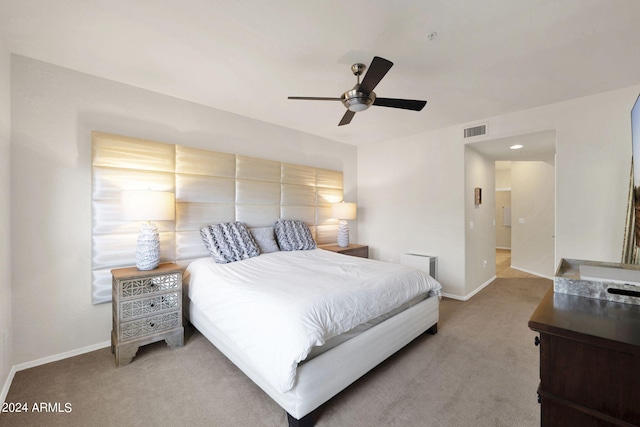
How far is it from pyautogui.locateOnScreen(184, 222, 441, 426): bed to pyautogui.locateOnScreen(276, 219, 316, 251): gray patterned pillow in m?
0.77

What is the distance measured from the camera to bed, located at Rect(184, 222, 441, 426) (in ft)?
5.16

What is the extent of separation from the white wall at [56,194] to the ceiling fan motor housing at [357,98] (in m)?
1.51

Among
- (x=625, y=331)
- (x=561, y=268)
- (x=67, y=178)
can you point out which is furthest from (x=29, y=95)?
(x=561, y=268)

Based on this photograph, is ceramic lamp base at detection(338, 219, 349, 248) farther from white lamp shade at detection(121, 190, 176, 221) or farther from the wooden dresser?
the wooden dresser

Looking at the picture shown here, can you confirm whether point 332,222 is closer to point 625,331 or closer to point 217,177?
point 217,177

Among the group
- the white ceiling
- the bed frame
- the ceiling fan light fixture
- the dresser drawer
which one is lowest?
the bed frame

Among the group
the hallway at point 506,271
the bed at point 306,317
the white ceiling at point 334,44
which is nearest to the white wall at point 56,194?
the white ceiling at point 334,44

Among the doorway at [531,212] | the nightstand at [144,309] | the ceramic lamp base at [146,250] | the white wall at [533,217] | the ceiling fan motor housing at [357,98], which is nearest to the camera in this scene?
the ceiling fan motor housing at [357,98]

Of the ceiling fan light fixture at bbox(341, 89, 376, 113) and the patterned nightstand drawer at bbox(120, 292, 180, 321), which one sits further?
the patterned nightstand drawer at bbox(120, 292, 180, 321)

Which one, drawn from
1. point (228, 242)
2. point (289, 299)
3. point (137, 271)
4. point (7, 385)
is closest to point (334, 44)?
point (289, 299)

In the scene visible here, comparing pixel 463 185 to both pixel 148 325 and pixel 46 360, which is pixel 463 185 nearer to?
pixel 148 325

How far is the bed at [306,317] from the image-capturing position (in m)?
1.57

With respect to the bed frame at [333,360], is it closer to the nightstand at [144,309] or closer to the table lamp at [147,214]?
the nightstand at [144,309]

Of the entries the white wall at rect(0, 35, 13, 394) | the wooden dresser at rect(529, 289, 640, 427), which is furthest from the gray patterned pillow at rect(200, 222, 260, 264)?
the wooden dresser at rect(529, 289, 640, 427)
